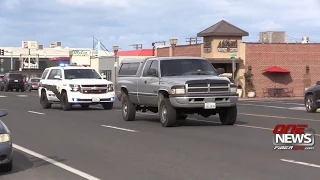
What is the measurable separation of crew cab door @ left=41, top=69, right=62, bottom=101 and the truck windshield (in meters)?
9.11

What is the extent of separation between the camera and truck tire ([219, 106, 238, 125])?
16481 mm

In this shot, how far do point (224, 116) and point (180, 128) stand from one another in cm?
166

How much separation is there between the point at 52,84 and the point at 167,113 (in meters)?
10.8

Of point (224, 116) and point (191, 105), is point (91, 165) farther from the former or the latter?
point (224, 116)

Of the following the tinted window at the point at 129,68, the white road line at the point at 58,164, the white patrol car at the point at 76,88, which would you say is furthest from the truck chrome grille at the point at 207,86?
the white patrol car at the point at 76,88

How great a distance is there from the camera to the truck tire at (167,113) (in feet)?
52.2

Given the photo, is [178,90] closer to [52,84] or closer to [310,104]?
[310,104]

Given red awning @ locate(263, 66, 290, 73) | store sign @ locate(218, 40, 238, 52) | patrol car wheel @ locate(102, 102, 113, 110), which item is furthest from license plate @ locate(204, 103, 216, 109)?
red awning @ locate(263, 66, 290, 73)

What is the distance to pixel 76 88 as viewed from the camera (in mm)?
23844

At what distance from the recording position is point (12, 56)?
111m

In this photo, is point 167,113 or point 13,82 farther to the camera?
point 13,82

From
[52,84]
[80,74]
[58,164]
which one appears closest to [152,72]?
[58,164]

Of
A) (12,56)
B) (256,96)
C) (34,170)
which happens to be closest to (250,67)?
(256,96)

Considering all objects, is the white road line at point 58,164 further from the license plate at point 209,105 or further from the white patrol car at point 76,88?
the white patrol car at point 76,88
